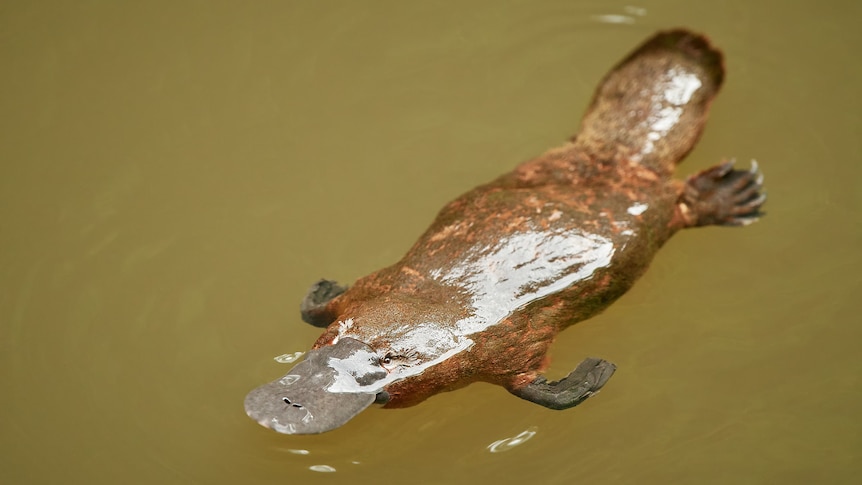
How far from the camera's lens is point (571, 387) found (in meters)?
3.43

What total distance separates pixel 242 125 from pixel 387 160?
0.82 metres

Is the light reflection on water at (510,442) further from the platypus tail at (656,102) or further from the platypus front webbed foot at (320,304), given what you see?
the platypus tail at (656,102)

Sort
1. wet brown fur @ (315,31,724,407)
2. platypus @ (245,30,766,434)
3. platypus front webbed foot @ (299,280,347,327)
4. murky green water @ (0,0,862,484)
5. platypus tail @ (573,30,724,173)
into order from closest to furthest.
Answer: platypus @ (245,30,766,434), wet brown fur @ (315,31,724,407), platypus front webbed foot @ (299,280,347,327), murky green water @ (0,0,862,484), platypus tail @ (573,30,724,173)

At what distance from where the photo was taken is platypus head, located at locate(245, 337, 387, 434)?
302 centimetres

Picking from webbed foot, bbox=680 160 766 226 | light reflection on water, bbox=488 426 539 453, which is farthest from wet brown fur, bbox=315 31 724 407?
→ light reflection on water, bbox=488 426 539 453

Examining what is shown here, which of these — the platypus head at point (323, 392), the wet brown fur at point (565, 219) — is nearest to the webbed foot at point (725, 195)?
the wet brown fur at point (565, 219)

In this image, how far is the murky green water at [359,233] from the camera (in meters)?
3.77

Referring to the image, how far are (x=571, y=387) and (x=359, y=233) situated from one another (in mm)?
1409

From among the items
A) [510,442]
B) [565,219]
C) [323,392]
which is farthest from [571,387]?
[323,392]

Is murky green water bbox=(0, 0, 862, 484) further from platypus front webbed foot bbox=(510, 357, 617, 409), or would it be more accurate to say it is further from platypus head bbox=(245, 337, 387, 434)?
platypus head bbox=(245, 337, 387, 434)

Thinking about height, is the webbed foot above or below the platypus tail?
below

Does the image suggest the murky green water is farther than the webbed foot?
No

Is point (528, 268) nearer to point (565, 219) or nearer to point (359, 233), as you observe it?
point (565, 219)

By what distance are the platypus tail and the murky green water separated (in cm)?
48
